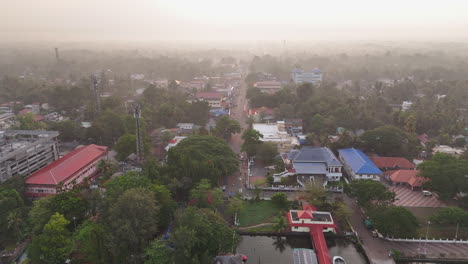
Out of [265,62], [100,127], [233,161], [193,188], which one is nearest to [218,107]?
[100,127]

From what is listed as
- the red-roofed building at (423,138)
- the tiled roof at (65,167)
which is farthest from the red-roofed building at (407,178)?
the tiled roof at (65,167)

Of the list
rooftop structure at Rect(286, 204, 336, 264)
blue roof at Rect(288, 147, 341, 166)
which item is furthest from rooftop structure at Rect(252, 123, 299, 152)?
rooftop structure at Rect(286, 204, 336, 264)

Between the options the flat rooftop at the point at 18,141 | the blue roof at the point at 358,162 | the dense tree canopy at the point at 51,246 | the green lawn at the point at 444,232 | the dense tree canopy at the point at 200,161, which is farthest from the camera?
the blue roof at the point at 358,162

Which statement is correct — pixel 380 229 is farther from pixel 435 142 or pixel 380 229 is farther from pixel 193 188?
pixel 435 142

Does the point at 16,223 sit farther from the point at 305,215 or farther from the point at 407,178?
the point at 407,178

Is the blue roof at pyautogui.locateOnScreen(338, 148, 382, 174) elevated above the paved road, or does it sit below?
above

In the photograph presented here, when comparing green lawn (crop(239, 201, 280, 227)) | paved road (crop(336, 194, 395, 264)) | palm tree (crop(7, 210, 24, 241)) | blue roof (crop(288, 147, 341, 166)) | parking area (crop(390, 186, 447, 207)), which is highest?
blue roof (crop(288, 147, 341, 166))

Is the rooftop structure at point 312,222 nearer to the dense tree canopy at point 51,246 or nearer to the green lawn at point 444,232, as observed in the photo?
the green lawn at point 444,232

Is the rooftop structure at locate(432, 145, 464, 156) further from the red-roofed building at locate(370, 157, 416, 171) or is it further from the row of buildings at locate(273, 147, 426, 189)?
the row of buildings at locate(273, 147, 426, 189)
